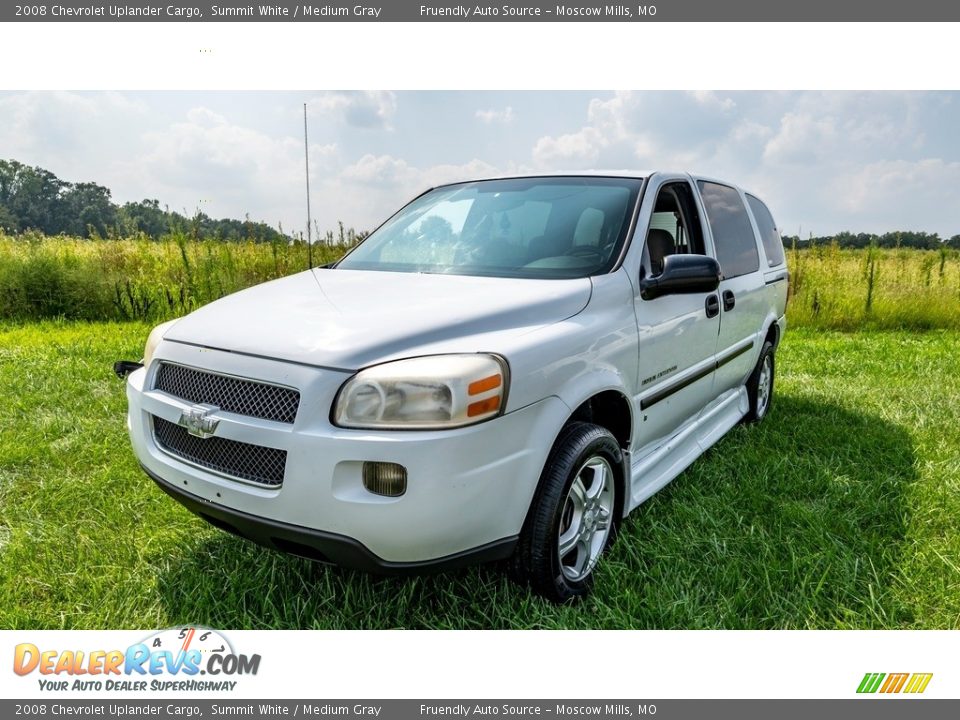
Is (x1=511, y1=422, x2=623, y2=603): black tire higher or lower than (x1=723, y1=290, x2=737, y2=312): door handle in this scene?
lower

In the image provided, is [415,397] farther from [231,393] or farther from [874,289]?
[874,289]

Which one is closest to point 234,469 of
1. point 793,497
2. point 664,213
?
point 664,213

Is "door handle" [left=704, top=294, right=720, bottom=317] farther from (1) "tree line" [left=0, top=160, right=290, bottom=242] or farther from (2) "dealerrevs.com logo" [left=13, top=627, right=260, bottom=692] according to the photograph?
(1) "tree line" [left=0, top=160, right=290, bottom=242]

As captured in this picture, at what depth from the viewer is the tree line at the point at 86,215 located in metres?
10.2

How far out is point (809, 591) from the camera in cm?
267

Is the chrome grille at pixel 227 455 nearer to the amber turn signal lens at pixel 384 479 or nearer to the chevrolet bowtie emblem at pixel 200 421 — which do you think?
the chevrolet bowtie emblem at pixel 200 421

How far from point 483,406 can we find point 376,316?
59cm

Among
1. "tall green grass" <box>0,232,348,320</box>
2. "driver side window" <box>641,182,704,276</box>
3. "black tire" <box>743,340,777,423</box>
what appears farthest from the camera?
"tall green grass" <box>0,232,348,320</box>

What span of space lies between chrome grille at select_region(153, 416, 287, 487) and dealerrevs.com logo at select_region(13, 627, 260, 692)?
2.00ft

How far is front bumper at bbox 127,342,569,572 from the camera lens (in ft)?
6.58

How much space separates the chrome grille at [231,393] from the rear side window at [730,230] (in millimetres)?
2888

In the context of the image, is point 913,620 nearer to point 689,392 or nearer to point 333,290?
point 689,392

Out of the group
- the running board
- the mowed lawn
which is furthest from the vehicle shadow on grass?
the running board

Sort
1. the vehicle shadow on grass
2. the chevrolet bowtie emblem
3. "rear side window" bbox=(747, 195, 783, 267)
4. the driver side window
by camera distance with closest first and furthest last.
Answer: the chevrolet bowtie emblem → the vehicle shadow on grass → the driver side window → "rear side window" bbox=(747, 195, 783, 267)
